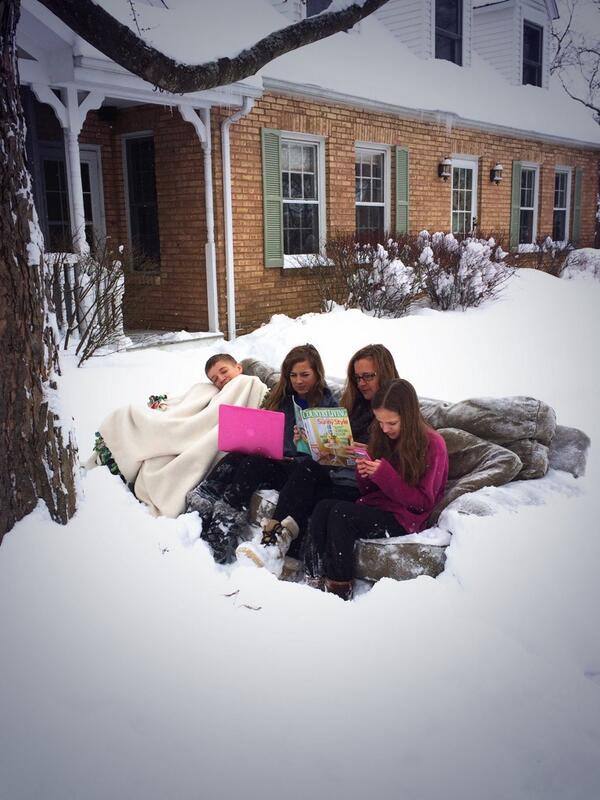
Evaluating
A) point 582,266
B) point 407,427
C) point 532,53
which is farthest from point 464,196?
point 407,427

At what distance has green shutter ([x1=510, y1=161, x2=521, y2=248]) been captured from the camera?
15172mm

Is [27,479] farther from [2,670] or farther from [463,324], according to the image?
[463,324]

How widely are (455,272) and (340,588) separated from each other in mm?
8823

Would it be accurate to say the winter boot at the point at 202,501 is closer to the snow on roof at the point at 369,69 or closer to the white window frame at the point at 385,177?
the snow on roof at the point at 369,69

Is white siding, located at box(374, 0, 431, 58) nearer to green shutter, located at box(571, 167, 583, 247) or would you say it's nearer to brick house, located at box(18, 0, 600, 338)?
brick house, located at box(18, 0, 600, 338)

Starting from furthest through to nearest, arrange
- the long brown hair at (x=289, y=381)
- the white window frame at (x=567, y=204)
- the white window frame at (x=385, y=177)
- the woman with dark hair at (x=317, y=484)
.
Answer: the white window frame at (x=567, y=204) < the white window frame at (x=385, y=177) < the long brown hair at (x=289, y=381) < the woman with dark hair at (x=317, y=484)

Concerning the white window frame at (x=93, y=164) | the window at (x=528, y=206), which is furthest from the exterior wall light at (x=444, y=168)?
the white window frame at (x=93, y=164)

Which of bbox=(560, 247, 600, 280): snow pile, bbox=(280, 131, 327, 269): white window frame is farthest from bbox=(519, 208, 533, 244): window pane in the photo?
bbox=(280, 131, 327, 269): white window frame

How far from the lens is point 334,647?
8.89ft

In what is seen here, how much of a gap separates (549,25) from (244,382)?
15.8 m

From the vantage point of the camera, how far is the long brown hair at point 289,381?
14.2ft

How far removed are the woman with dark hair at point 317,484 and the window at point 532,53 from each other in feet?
49.4

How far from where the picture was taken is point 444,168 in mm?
13070

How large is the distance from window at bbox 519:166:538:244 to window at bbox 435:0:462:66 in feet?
9.89
